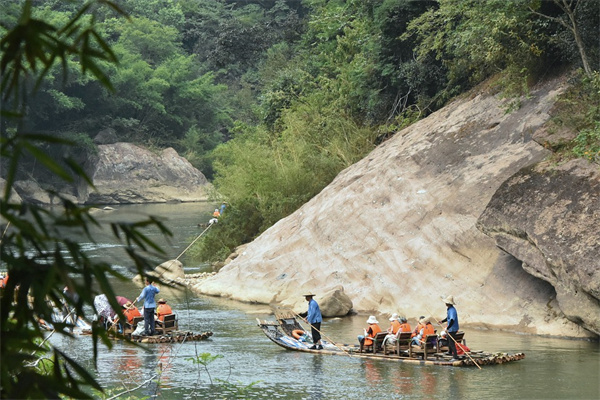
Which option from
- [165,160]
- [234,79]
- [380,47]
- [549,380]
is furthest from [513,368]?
[234,79]

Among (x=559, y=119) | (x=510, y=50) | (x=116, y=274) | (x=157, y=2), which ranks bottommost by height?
(x=116, y=274)

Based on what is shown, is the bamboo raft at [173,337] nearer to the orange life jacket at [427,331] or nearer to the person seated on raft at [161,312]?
the person seated on raft at [161,312]

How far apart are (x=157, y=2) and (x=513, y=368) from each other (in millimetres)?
63210

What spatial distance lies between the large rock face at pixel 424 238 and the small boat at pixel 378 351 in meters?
3.00

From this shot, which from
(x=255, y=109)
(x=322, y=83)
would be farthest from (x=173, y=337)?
(x=255, y=109)

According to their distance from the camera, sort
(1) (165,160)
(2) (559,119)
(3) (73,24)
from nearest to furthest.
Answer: (3) (73,24) < (2) (559,119) < (1) (165,160)

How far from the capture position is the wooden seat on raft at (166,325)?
19.5 m

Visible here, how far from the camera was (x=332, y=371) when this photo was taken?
16.7m

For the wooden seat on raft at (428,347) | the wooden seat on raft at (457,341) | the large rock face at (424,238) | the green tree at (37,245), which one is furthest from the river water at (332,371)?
the green tree at (37,245)

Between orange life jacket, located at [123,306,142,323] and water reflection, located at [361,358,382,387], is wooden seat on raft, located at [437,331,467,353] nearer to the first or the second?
water reflection, located at [361,358,382,387]

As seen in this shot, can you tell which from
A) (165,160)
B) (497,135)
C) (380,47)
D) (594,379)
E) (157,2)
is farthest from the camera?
(157,2)

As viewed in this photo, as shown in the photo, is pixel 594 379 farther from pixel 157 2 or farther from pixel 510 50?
pixel 157 2

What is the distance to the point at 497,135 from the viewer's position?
76.2 feet

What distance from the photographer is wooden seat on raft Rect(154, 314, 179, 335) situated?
19453mm
